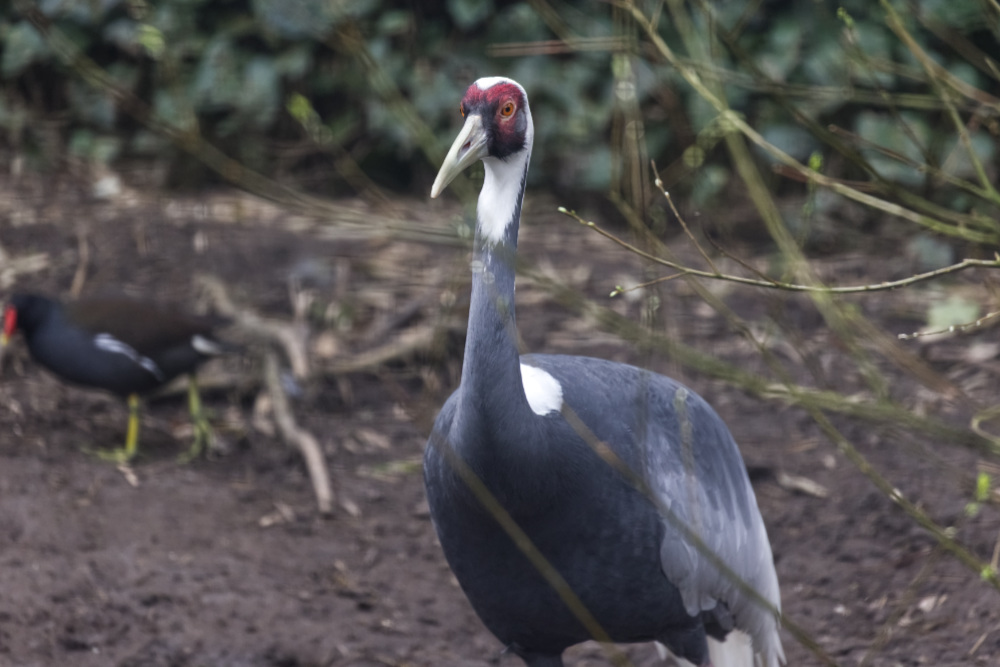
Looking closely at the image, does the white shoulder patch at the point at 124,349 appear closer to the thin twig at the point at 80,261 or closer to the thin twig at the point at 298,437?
the thin twig at the point at 298,437

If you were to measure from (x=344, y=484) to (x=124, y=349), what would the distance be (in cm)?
108

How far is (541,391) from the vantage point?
310 centimetres

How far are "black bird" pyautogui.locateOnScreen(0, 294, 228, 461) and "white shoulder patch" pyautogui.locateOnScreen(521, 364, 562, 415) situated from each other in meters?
2.29

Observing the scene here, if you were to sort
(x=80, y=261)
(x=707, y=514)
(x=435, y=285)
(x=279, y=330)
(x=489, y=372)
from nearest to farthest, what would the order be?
1. (x=489, y=372)
2. (x=707, y=514)
3. (x=279, y=330)
4. (x=435, y=285)
5. (x=80, y=261)

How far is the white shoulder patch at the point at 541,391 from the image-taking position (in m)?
3.04

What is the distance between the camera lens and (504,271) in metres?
2.90

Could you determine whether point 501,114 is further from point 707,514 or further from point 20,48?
point 20,48

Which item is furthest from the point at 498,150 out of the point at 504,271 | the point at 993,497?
the point at 993,497

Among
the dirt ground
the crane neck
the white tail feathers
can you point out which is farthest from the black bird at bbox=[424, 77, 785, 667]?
the white tail feathers

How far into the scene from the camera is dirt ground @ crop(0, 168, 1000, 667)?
12.8ft

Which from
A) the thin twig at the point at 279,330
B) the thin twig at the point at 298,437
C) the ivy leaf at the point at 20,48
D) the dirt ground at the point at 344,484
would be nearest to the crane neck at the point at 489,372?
the dirt ground at the point at 344,484

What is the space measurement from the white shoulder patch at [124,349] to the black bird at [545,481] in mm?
2179

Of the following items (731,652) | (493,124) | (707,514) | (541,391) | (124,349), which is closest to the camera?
(493,124)

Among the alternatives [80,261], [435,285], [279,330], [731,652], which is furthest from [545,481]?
[80,261]
